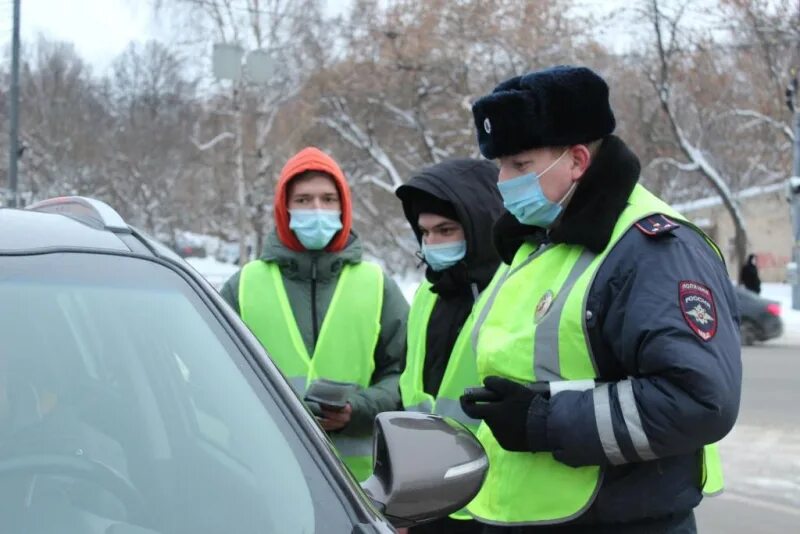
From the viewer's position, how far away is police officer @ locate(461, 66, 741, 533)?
204 cm

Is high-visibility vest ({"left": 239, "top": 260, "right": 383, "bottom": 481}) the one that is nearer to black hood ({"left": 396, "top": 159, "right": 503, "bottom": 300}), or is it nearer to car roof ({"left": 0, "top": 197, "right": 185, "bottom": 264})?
black hood ({"left": 396, "top": 159, "right": 503, "bottom": 300})

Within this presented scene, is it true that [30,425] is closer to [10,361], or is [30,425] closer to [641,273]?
[10,361]

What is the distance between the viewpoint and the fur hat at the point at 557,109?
2.31 m

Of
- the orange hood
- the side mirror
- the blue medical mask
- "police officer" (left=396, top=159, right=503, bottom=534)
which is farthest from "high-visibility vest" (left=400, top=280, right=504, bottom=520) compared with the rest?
the side mirror

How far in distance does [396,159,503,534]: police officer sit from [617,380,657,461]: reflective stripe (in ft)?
2.84

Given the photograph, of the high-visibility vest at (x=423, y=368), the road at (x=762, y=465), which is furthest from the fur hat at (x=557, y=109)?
the road at (x=762, y=465)

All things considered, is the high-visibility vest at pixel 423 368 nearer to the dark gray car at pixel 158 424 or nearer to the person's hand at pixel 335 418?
the person's hand at pixel 335 418

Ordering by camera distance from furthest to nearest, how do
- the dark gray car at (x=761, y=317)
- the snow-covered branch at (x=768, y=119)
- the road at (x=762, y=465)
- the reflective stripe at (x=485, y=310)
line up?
1. the snow-covered branch at (x=768, y=119)
2. the dark gray car at (x=761, y=317)
3. the road at (x=762, y=465)
4. the reflective stripe at (x=485, y=310)

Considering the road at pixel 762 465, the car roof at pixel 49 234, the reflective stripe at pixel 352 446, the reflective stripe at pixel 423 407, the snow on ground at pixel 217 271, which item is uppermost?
the car roof at pixel 49 234

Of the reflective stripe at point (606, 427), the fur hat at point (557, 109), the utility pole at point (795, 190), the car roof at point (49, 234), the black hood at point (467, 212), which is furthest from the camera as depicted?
the utility pole at point (795, 190)

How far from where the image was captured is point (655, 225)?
216cm

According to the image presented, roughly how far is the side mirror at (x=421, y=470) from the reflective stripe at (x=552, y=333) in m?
0.30

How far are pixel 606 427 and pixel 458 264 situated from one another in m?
1.13

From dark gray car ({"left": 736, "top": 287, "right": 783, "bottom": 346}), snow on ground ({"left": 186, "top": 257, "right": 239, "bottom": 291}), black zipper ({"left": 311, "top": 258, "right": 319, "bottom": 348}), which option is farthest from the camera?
snow on ground ({"left": 186, "top": 257, "right": 239, "bottom": 291})
